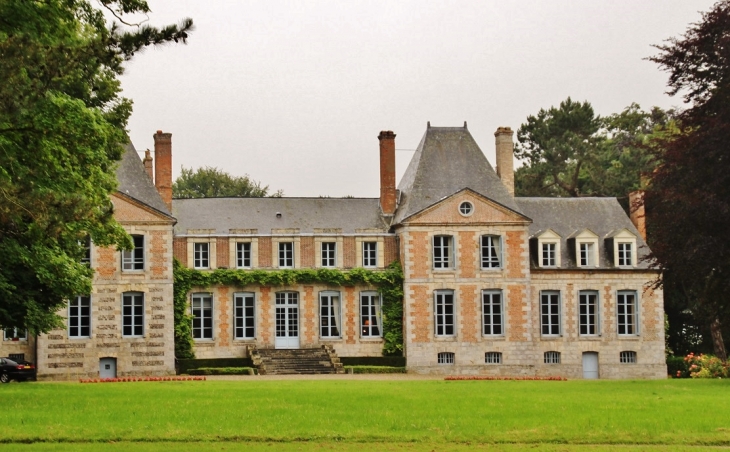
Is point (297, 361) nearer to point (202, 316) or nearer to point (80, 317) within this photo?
point (202, 316)

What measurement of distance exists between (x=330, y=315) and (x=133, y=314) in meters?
7.61

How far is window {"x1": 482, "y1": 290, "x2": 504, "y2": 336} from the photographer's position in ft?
146

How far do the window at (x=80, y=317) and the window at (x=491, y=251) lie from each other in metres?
15.3

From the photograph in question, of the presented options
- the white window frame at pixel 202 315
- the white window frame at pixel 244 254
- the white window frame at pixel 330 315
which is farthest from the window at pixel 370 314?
the white window frame at pixel 202 315

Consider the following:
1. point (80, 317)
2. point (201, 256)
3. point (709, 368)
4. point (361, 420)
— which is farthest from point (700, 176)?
point (80, 317)

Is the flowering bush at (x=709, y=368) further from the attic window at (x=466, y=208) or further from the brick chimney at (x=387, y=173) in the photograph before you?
the brick chimney at (x=387, y=173)

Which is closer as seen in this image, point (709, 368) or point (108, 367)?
point (709, 368)

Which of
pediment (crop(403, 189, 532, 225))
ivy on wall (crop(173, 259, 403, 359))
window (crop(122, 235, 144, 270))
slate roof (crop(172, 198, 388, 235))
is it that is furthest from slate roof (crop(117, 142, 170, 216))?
pediment (crop(403, 189, 532, 225))

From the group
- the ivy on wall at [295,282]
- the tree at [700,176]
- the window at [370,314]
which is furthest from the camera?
the window at [370,314]

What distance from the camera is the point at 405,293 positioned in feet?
145

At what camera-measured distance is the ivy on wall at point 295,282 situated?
4272 centimetres

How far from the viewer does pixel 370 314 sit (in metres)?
44.5

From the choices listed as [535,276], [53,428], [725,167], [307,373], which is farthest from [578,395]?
[535,276]

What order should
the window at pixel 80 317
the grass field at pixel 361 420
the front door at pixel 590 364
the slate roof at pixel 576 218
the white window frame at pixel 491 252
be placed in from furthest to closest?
the slate roof at pixel 576 218 → the front door at pixel 590 364 → the white window frame at pixel 491 252 → the window at pixel 80 317 → the grass field at pixel 361 420
